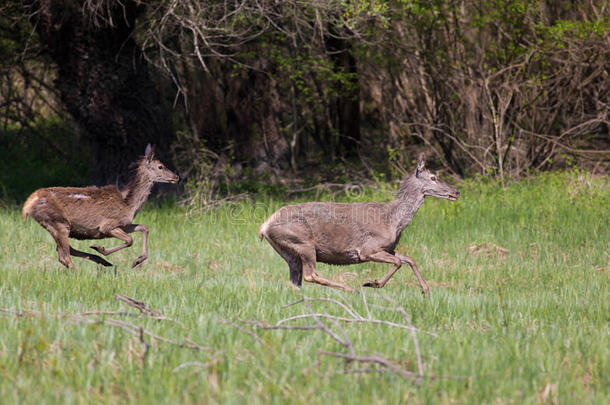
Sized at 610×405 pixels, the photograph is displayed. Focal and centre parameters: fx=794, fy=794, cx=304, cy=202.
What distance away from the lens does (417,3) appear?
57.1 feet

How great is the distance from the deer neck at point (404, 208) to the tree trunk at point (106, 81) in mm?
8483

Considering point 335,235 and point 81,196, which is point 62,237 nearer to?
point 81,196

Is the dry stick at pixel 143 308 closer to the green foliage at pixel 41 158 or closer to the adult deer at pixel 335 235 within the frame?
the adult deer at pixel 335 235

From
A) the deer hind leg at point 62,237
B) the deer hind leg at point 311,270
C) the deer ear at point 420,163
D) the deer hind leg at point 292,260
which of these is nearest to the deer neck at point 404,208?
the deer ear at point 420,163

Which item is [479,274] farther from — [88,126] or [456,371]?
[88,126]

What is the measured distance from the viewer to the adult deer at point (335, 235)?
29.4ft

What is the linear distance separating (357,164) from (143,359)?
1678cm

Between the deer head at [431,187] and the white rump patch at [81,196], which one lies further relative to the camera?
the white rump patch at [81,196]

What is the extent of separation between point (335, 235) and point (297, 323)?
7.81 ft

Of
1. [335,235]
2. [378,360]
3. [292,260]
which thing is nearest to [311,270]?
[292,260]

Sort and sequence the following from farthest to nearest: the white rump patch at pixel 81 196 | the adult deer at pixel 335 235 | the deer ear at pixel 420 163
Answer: the white rump patch at pixel 81 196, the deer ear at pixel 420 163, the adult deer at pixel 335 235

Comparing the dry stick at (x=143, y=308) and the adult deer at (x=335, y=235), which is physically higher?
the dry stick at (x=143, y=308)

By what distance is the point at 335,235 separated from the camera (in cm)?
908

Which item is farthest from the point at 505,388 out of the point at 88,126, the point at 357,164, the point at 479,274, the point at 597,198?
the point at 357,164
